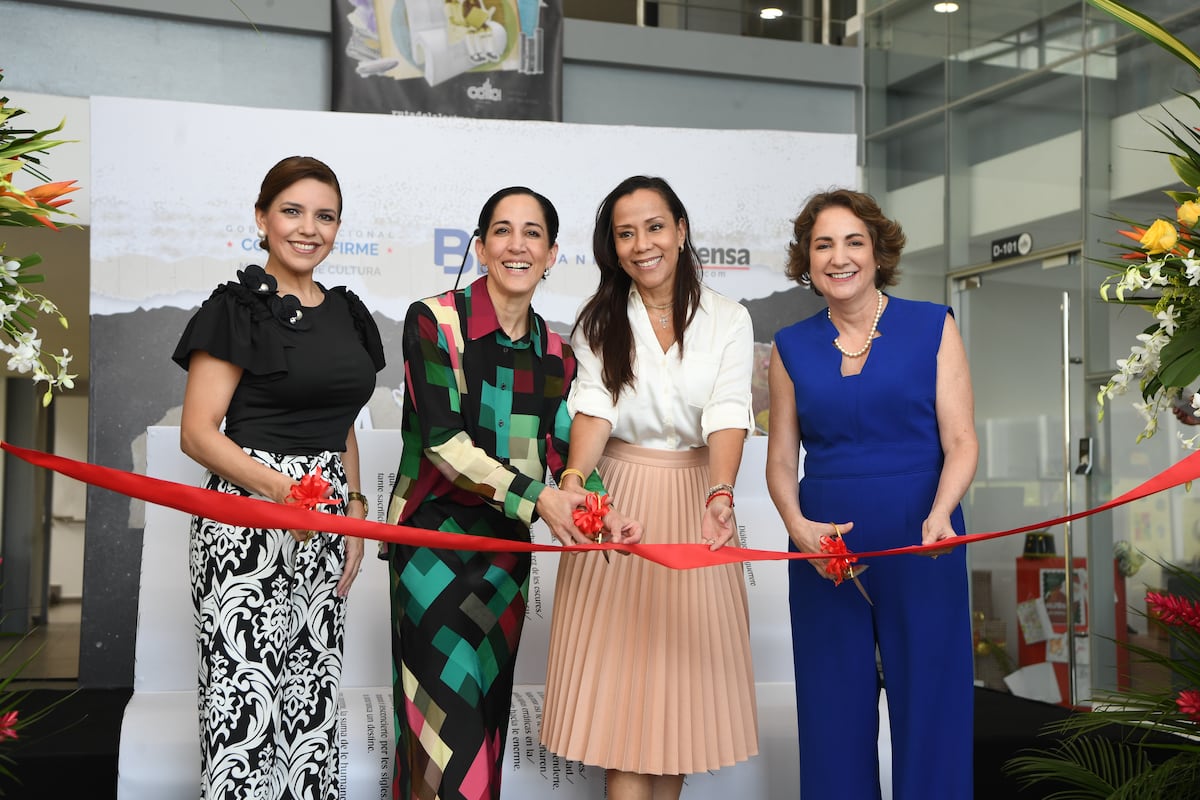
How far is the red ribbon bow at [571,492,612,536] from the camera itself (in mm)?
2316

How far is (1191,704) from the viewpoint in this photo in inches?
85.5

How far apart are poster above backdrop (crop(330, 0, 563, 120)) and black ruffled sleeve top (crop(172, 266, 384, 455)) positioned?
5496 millimetres

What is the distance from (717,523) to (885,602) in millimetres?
401

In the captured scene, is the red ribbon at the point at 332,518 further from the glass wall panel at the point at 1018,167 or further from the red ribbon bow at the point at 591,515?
the glass wall panel at the point at 1018,167

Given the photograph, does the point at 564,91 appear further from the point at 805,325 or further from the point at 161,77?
the point at 805,325

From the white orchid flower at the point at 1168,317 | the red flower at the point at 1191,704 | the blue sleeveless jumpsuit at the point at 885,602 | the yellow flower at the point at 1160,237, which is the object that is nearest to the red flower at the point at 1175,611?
the red flower at the point at 1191,704

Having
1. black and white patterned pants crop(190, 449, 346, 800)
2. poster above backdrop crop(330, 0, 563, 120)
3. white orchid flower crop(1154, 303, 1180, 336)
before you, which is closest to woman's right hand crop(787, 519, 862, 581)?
white orchid flower crop(1154, 303, 1180, 336)

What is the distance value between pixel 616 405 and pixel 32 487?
12503mm

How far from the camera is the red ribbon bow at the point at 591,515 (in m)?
2.32

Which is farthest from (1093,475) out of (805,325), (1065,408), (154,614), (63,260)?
(63,260)

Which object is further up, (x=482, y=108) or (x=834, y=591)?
(x=482, y=108)

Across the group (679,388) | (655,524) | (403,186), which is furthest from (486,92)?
(655,524)

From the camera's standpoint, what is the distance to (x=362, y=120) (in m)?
6.15

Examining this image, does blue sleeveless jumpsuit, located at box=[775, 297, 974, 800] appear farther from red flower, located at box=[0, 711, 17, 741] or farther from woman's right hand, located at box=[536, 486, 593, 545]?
Answer: red flower, located at box=[0, 711, 17, 741]
